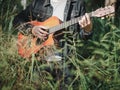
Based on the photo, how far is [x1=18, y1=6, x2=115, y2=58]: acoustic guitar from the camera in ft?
12.4

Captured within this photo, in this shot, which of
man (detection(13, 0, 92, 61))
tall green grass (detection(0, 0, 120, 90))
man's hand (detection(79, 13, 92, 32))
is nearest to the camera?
tall green grass (detection(0, 0, 120, 90))

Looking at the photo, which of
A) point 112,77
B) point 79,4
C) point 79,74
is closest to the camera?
point 79,74

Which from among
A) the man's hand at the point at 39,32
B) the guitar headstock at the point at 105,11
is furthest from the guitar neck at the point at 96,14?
the man's hand at the point at 39,32

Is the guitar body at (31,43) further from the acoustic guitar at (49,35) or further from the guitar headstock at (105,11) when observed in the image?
the guitar headstock at (105,11)

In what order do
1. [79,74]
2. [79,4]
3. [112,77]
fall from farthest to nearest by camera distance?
[79,4] → [112,77] → [79,74]

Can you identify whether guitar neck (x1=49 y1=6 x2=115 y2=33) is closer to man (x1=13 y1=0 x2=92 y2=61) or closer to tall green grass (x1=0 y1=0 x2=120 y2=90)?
man (x1=13 y1=0 x2=92 y2=61)

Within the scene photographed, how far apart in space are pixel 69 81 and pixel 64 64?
0.19 metres

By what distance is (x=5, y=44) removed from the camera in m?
3.77

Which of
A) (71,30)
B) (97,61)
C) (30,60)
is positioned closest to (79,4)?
(71,30)

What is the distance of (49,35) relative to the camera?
4184 millimetres

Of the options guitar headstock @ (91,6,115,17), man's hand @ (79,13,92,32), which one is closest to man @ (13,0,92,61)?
man's hand @ (79,13,92,32)

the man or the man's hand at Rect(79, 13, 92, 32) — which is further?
the man

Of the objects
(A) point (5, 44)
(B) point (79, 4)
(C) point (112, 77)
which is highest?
(B) point (79, 4)

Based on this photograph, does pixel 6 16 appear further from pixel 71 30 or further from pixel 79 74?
pixel 79 74
